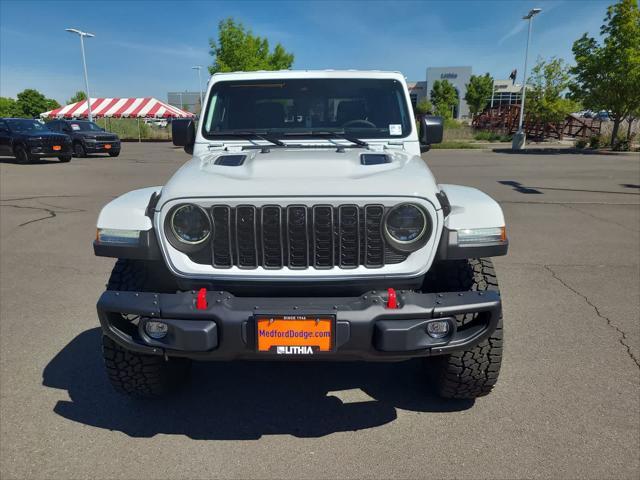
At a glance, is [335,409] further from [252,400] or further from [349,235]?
[349,235]

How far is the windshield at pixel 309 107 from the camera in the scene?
3.69 metres

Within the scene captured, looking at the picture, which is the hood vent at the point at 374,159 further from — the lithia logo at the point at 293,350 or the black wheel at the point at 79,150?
the black wheel at the point at 79,150

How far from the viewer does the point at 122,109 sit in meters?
39.5

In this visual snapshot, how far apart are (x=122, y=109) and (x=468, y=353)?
42.0 metres

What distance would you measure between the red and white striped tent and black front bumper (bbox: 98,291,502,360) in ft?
127

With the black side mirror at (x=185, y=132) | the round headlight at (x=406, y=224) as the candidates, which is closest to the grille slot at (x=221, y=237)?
the round headlight at (x=406, y=224)

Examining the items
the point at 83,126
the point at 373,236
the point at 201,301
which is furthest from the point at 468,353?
the point at 83,126

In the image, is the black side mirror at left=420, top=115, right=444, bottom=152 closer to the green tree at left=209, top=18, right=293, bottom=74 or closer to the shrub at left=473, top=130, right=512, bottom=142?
the green tree at left=209, top=18, right=293, bottom=74

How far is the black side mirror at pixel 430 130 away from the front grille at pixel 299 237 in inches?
70.0

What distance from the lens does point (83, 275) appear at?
531 cm

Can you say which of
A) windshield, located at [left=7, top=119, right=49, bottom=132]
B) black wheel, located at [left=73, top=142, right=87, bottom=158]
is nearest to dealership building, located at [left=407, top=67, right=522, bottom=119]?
black wheel, located at [left=73, top=142, right=87, bottom=158]

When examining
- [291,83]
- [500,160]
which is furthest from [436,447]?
[500,160]

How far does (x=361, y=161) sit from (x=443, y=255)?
758 millimetres

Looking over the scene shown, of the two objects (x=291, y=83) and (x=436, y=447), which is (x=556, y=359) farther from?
(x=291, y=83)
